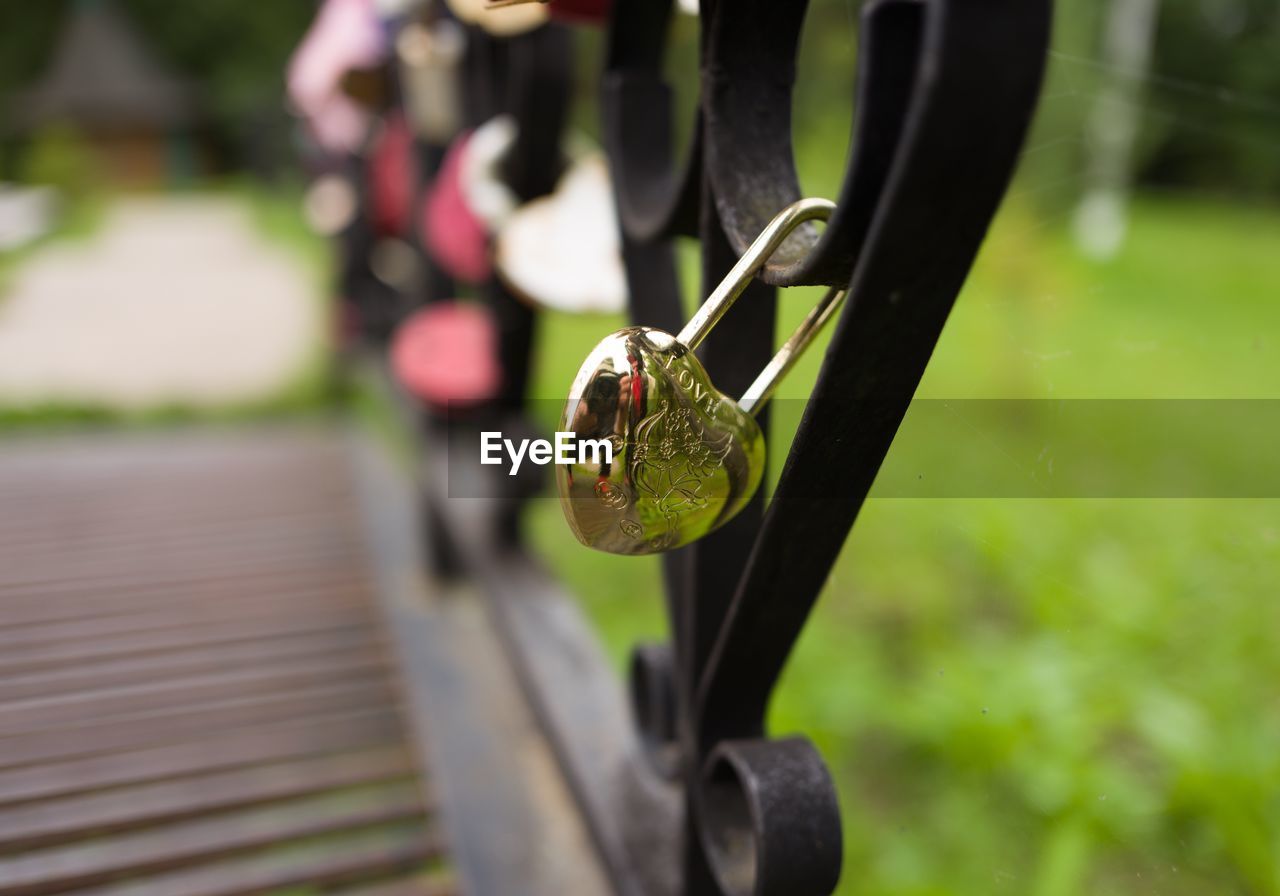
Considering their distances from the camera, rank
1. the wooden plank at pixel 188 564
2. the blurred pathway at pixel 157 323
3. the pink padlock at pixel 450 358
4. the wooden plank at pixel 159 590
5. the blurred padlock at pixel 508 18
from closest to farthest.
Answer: the blurred padlock at pixel 508 18, the pink padlock at pixel 450 358, the wooden plank at pixel 159 590, the wooden plank at pixel 188 564, the blurred pathway at pixel 157 323

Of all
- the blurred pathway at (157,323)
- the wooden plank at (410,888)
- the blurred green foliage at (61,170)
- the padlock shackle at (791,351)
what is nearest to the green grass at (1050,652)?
the padlock shackle at (791,351)

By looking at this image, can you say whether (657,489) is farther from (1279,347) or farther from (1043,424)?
(1279,347)

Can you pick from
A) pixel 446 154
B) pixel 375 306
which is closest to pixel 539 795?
pixel 446 154

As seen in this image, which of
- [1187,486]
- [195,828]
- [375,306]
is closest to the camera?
[195,828]

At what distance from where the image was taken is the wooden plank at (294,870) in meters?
1.04

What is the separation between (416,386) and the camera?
1563mm

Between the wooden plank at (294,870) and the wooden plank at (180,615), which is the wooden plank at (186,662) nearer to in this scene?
the wooden plank at (180,615)

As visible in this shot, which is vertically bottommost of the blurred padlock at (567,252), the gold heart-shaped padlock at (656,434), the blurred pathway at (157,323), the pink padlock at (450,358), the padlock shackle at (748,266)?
the blurred pathway at (157,323)

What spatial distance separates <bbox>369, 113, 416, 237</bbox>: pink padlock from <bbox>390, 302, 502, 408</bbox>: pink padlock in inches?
33.9

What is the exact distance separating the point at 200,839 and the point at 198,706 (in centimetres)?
28

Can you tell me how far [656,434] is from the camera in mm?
433

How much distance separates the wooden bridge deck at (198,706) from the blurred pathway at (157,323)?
2.56 meters

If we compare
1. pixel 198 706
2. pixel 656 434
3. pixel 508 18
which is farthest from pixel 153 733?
pixel 656 434

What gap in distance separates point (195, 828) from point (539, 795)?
394 mm
